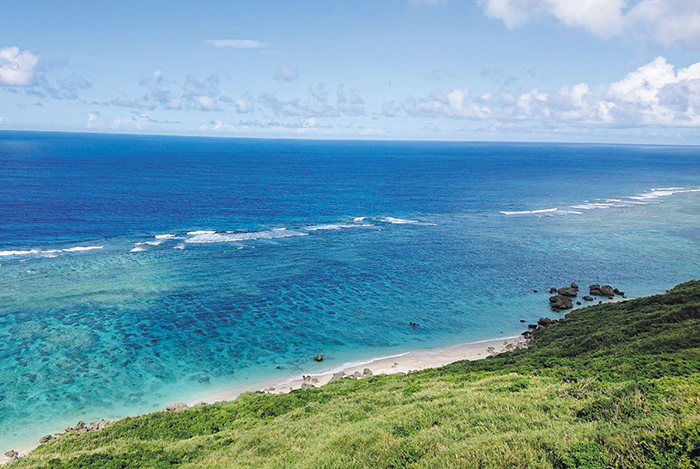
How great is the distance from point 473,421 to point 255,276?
155 feet

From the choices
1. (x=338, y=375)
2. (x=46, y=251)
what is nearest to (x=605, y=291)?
(x=338, y=375)

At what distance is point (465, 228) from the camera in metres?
89.9

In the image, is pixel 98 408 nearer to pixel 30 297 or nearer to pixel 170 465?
pixel 170 465

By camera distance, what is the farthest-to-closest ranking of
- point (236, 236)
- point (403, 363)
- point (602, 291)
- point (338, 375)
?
point (236, 236)
point (602, 291)
point (403, 363)
point (338, 375)

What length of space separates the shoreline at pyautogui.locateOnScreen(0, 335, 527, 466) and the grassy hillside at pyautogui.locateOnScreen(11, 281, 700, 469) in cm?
513

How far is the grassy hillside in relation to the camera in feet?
45.2

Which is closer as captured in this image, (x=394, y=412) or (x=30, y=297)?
(x=394, y=412)

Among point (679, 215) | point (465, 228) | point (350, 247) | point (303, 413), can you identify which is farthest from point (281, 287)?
point (679, 215)

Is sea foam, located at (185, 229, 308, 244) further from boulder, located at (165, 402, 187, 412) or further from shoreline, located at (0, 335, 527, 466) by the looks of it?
boulder, located at (165, 402, 187, 412)

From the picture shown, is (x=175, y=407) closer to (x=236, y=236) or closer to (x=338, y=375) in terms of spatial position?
(x=338, y=375)

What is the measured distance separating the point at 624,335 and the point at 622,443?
23812mm

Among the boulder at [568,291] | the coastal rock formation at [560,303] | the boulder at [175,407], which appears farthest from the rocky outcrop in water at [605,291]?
the boulder at [175,407]

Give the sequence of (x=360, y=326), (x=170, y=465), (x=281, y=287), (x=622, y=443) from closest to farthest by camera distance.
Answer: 1. (x=622, y=443)
2. (x=170, y=465)
3. (x=360, y=326)
4. (x=281, y=287)

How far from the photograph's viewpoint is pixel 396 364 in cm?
4091
